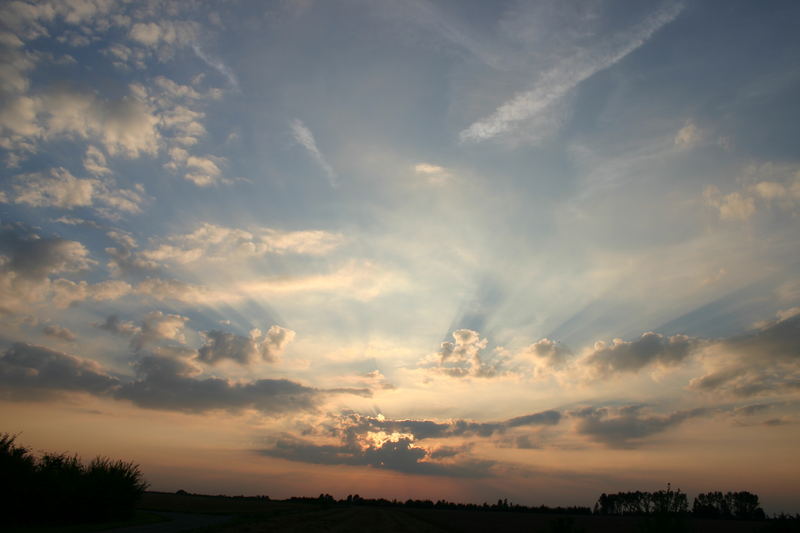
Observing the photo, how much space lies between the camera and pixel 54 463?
59.6 m

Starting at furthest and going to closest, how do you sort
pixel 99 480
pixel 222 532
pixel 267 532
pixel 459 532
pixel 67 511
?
1. pixel 459 532
2. pixel 99 480
3. pixel 67 511
4. pixel 267 532
5. pixel 222 532

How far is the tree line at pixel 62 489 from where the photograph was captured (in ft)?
155

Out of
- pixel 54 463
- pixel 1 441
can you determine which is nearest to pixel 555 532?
pixel 1 441

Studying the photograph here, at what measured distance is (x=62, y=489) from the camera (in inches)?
2116

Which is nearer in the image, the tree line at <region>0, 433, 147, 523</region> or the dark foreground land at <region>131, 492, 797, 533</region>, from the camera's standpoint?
the dark foreground land at <region>131, 492, 797, 533</region>

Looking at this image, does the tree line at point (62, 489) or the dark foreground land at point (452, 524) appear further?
the tree line at point (62, 489)

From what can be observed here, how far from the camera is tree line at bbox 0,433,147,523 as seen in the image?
4719cm

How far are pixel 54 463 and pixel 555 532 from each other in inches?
2490

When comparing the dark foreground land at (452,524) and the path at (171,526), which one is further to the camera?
the path at (171,526)

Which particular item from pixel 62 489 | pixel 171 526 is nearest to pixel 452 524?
pixel 171 526

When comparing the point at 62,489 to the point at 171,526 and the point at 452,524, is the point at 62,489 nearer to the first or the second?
the point at 171,526

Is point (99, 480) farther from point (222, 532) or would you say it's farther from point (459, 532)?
point (459, 532)

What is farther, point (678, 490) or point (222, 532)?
point (222, 532)

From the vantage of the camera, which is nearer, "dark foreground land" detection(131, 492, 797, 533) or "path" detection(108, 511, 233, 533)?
"dark foreground land" detection(131, 492, 797, 533)
